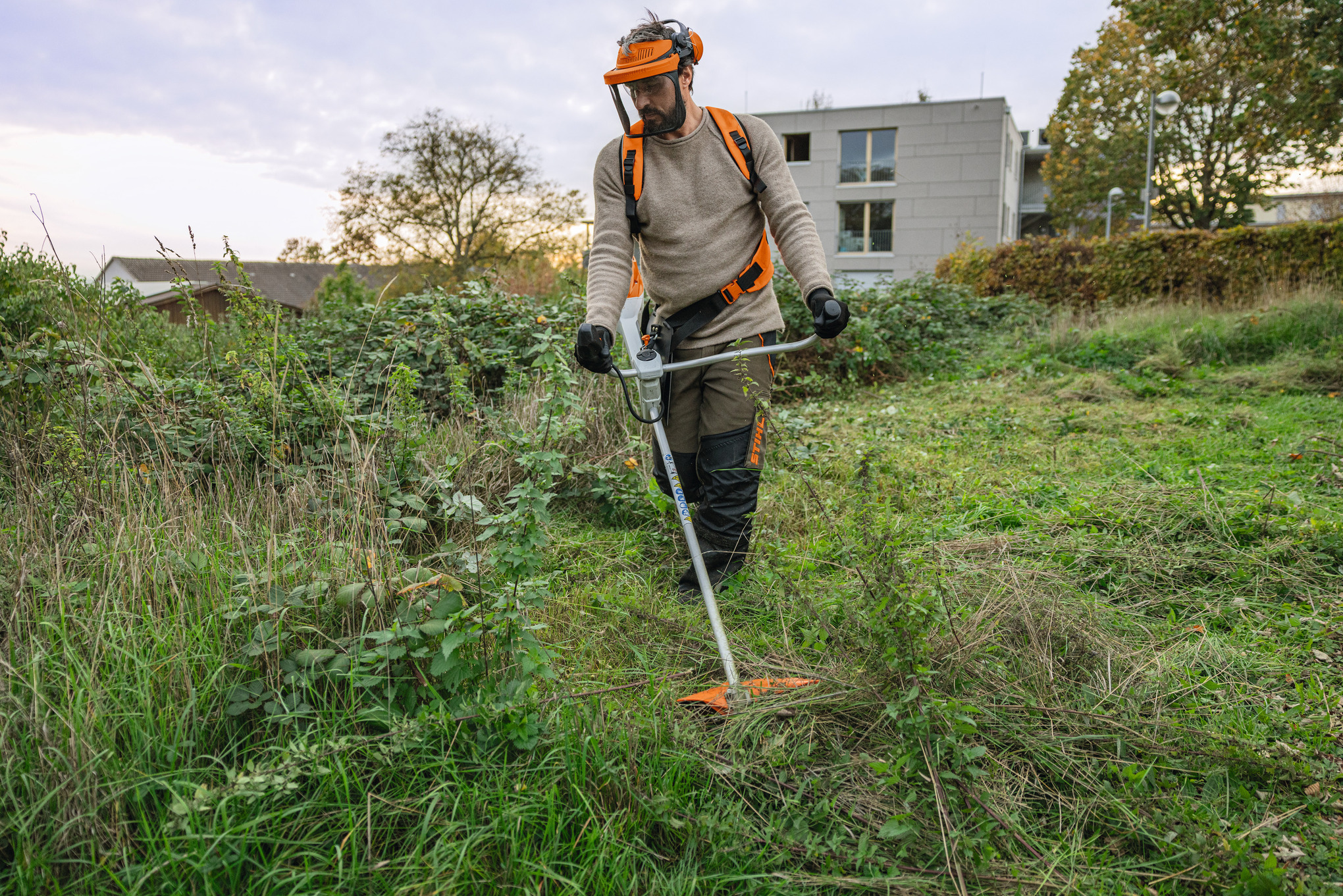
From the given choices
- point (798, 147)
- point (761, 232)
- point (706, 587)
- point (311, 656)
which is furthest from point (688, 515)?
point (798, 147)

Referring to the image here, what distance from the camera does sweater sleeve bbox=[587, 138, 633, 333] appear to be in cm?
277

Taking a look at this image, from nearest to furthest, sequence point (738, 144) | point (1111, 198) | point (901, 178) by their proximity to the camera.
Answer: point (738, 144) < point (1111, 198) < point (901, 178)

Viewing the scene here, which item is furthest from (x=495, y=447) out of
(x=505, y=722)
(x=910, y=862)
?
(x=910, y=862)

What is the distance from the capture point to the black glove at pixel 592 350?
7.83 feet

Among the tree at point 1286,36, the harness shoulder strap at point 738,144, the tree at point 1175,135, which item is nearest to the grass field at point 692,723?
the harness shoulder strap at point 738,144

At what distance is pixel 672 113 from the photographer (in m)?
2.64

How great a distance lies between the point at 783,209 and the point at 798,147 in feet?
106

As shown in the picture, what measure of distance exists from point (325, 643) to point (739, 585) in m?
1.46

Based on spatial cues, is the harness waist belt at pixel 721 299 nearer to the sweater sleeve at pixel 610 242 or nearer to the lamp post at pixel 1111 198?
the sweater sleeve at pixel 610 242

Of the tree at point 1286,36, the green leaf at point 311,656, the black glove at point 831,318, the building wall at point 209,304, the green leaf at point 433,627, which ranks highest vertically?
the tree at point 1286,36

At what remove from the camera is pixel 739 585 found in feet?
9.33

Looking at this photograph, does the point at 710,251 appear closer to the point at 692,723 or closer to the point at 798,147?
the point at 692,723

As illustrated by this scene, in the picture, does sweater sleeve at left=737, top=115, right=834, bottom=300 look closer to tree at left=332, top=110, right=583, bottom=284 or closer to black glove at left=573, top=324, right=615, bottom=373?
black glove at left=573, top=324, right=615, bottom=373

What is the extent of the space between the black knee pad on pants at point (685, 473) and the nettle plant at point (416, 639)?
0.97m
